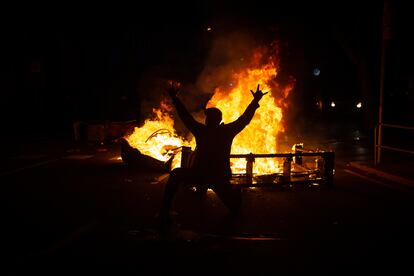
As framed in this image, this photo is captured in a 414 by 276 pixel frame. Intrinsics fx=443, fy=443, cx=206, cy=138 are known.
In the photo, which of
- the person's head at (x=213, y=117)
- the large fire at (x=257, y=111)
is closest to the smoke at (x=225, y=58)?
the large fire at (x=257, y=111)

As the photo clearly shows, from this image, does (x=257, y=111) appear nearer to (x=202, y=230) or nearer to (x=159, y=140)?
(x=159, y=140)

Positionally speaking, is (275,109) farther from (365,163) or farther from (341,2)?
(341,2)

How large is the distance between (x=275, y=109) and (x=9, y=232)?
7970mm

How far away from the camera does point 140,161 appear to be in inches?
468

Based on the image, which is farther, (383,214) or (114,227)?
(383,214)

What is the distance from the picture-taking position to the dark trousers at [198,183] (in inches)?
261

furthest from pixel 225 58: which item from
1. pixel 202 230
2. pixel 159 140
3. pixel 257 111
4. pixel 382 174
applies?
pixel 202 230

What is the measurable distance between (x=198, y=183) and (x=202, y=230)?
31.0 inches

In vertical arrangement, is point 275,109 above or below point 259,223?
above

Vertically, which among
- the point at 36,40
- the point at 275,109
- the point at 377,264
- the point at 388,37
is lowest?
the point at 377,264

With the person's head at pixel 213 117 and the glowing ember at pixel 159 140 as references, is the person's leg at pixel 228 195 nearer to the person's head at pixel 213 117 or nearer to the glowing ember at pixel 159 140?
the person's head at pixel 213 117

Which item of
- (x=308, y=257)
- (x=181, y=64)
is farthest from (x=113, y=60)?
(x=308, y=257)

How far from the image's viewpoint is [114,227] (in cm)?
642

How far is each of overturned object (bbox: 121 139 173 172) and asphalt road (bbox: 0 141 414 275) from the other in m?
1.24
